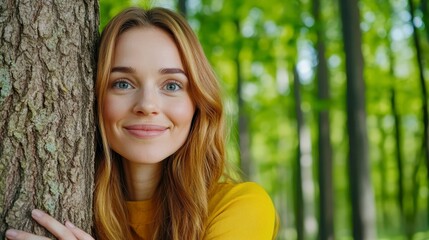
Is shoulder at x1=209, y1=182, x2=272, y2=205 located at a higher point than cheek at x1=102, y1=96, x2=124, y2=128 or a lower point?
lower

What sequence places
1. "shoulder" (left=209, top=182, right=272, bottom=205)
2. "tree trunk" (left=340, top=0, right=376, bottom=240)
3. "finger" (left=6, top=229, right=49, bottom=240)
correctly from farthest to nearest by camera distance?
"tree trunk" (left=340, top=0, right=376, bottom=240) < "shoulder" (left=209, top=182, right=272, bottom=205) < "finger" (left=6, top=229, right=49, bottom=240)

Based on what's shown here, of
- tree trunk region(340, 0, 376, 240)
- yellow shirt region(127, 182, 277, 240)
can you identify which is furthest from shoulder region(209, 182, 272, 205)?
tree trunk region(340, 0, 376, 240)

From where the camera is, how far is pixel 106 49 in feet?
8.46

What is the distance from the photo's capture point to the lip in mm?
2562

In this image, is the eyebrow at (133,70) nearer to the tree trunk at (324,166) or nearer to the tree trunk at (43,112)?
the tree trunk at (43,112)

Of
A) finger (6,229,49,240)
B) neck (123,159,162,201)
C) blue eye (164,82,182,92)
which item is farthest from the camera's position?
neck (123,159,162,201)

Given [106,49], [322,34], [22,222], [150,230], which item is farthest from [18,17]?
[322,34]

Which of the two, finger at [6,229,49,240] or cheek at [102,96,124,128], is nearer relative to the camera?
finger at [6,229,49,240]

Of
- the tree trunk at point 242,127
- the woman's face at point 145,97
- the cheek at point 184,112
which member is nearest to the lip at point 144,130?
the woman's face at point 145,97

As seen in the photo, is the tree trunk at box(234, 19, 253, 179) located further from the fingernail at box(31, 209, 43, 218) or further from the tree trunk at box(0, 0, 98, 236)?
the fingernail at box(31, 209, 43, 218)

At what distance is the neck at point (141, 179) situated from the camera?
289cm

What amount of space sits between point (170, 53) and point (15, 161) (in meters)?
0.82

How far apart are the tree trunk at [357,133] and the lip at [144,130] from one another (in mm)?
4809

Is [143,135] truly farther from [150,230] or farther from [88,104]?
[150,230]
